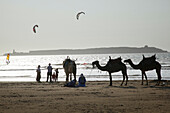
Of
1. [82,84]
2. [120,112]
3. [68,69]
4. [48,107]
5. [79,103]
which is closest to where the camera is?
[120,112]

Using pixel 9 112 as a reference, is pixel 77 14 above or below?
above

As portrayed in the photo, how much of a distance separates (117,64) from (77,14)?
1089 centimetres

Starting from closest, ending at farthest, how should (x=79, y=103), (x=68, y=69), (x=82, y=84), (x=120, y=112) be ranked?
(x=120, y=112) < (x=79, y=103) < (x=82, y=84) < (x=68, y=69)

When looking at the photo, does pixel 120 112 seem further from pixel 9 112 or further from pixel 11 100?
pixel 11 100

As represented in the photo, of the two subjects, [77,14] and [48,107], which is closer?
[48,107]

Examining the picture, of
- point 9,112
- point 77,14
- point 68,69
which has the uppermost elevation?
point 77,14

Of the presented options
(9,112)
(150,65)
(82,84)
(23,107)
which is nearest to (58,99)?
(23,107)

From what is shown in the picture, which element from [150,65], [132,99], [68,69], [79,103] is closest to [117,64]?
[150,65]

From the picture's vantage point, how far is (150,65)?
24953mm

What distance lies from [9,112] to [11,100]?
3.31m

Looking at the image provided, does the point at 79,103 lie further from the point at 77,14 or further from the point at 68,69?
the point at 77,14

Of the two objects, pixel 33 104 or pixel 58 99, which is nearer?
pixel 33 104

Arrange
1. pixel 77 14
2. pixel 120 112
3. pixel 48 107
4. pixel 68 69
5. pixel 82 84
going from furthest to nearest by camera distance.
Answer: pixel 77 14 < pixel 68 69 < pixel 82 84 < pixel 48 107 < pixel 120 112

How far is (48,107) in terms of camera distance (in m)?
13.5
